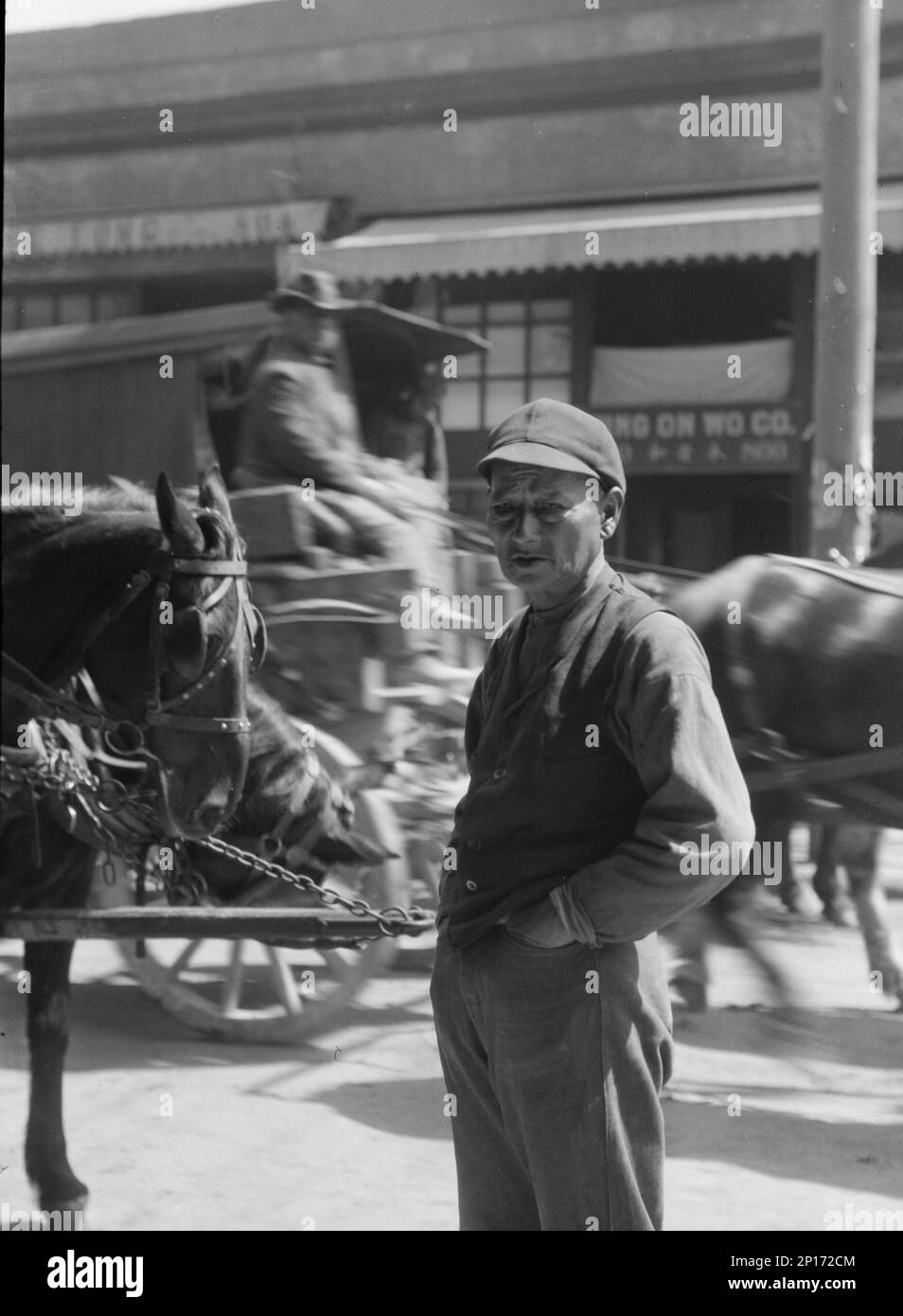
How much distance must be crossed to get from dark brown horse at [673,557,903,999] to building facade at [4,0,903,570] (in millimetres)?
2586

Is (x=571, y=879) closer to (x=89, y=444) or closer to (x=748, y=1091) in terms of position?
(x=748, y=1091)

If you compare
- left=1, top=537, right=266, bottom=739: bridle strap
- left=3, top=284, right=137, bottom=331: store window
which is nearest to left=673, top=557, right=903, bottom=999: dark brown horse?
left=1, top=537, right=266, bottom=739: bridle strap

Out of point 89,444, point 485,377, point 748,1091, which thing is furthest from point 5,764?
point 485,377

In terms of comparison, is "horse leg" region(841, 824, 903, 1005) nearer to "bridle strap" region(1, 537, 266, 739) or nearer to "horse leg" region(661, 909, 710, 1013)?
"horse leg" region(661, 909, 710, 1013)

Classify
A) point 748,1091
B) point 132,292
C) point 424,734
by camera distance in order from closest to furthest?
point 748,1091 → point 424,734 → point 132,292

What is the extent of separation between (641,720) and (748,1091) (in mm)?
2735

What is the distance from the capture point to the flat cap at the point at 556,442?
213cm

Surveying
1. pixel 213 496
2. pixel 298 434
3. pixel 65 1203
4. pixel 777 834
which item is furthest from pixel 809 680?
pixel 65 1203

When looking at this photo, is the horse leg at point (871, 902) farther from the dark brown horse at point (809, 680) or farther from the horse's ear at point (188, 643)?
the horse's ear at point (188, 643)

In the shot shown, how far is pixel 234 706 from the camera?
10.6 feet

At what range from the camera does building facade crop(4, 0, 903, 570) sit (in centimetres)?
762

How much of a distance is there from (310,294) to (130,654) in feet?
7.72

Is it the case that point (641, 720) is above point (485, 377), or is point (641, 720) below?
below

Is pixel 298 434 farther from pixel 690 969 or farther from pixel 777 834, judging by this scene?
pixel 690 969
